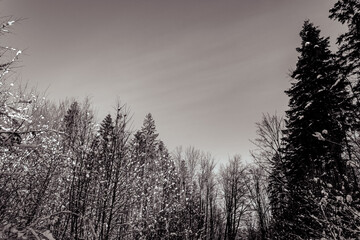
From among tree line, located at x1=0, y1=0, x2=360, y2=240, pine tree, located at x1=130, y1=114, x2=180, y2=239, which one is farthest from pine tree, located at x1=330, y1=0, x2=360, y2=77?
pine tree, located at x1=130, y1=114, x2=180, y2=239

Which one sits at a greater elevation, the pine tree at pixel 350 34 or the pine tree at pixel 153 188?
the pine tree at pixel 350 34

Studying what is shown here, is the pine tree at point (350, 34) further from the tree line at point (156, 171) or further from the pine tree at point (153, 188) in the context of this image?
the pine tree at point (153, 188)

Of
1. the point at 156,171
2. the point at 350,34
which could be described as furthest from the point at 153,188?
the point at 350,34

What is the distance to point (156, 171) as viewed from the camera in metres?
16.5

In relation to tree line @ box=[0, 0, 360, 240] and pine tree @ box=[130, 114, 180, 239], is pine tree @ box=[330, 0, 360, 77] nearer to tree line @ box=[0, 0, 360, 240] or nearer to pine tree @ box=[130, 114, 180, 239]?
tree line @ box=[0, 0, 360, 240]

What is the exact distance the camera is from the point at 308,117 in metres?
13.9

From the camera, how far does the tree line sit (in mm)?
4496

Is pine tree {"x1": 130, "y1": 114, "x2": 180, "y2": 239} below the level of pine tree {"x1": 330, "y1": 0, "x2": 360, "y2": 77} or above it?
below

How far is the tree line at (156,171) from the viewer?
4.50 m

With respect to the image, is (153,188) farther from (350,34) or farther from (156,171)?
(350,34)

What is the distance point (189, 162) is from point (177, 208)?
36.3 ft

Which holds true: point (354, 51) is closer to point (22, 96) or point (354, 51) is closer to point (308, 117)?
point (308, 117)

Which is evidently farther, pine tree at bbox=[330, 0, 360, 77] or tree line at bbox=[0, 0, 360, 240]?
pine tree at bbox=[330, 0, 360, 77]

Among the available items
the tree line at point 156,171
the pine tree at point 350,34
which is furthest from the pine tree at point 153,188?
the pine tree at point 350,34
